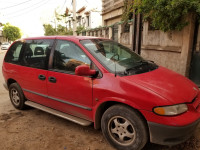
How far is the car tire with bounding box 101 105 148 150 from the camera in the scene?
2236 mm

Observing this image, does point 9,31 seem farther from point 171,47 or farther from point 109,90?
point 109,90

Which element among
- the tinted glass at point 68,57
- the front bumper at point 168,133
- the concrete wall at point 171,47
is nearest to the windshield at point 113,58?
the tinted glass at point 68,57

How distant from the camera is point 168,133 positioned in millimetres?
2086

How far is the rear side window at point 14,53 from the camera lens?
12.7ft

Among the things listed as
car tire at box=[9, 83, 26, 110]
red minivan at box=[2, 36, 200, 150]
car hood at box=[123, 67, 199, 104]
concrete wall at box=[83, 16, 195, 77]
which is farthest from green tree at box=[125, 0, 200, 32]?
car tire at box=[9, 83, 26, 110]

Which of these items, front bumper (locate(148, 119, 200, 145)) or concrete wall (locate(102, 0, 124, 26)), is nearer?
front bumper (locate(148, 119, 200, 145))

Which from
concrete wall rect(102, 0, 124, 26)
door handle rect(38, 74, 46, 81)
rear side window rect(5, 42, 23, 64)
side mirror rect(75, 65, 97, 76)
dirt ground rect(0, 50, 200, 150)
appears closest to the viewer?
side mirror rect(75, 65, 97, 76)

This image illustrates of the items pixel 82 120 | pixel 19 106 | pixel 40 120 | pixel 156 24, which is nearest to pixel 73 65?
pixel 82 120

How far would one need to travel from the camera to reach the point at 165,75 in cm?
279

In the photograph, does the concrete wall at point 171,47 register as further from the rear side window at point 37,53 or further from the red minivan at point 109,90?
the rear side window at point 37,53

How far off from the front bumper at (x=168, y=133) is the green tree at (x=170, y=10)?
3.52 m

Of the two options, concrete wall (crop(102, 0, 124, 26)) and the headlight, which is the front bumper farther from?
concrete wall (crop(102, 0, 124, 26))

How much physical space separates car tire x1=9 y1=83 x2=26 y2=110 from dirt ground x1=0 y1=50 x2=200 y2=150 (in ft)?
0.93

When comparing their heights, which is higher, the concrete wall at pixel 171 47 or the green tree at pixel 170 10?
the green tree at pixel 170 10
